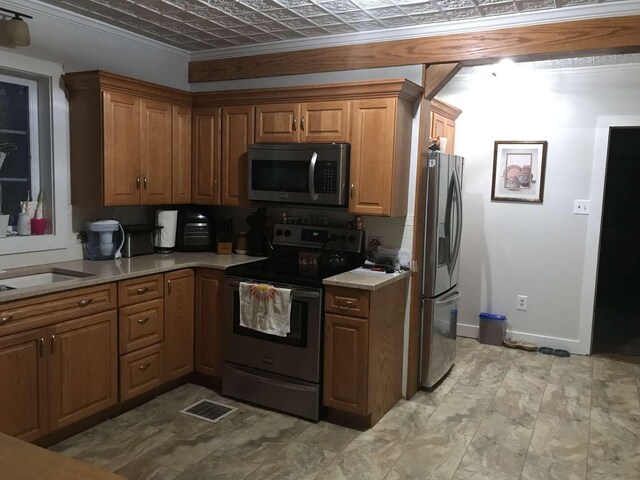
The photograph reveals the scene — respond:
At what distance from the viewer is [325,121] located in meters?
3.55

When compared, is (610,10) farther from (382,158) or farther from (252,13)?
(252,13)

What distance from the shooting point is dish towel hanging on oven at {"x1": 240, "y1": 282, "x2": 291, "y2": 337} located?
10.6 ft

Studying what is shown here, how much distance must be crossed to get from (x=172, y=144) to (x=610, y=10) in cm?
297

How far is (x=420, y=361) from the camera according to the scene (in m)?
3.73

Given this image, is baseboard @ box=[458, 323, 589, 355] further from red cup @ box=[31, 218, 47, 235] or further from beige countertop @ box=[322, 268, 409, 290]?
red cup @ box=[31, 218, 47, 235]

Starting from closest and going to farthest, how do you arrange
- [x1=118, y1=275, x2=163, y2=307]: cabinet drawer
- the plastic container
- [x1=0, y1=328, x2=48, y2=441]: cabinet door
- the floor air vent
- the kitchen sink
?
[x1=0, y1=328, x2=48, y2=441]: cabinet door < the kitchen sink < [x1=118, y1=275, x2=163, y2=307]: cabinet drawer < the floor air vent < the plastic container

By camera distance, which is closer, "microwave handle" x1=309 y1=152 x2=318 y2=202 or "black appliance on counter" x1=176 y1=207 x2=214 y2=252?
"microwave handle" x1=309 y1=152 x2=318 y2=202

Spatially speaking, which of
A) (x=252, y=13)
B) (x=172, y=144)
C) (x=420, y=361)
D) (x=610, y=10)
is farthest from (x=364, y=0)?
(x=420, y=361)

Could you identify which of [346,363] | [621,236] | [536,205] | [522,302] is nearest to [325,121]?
[346,363]

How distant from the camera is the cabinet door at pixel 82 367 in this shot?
2781mm

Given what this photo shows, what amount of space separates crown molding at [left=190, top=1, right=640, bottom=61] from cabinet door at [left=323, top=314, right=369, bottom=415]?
1927 millimetres

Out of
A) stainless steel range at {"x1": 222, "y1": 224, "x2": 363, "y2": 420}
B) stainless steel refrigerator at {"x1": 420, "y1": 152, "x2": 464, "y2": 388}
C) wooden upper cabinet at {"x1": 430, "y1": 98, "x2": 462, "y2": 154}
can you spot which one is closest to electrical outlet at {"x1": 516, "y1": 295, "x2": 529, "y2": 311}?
stainless steel refrigerator at {"x1": 420, "y1": 152, "x2": 464, "y2": 388}

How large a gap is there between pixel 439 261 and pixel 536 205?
63.4 inches

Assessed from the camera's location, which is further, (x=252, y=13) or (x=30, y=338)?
(x=252, y=13)
